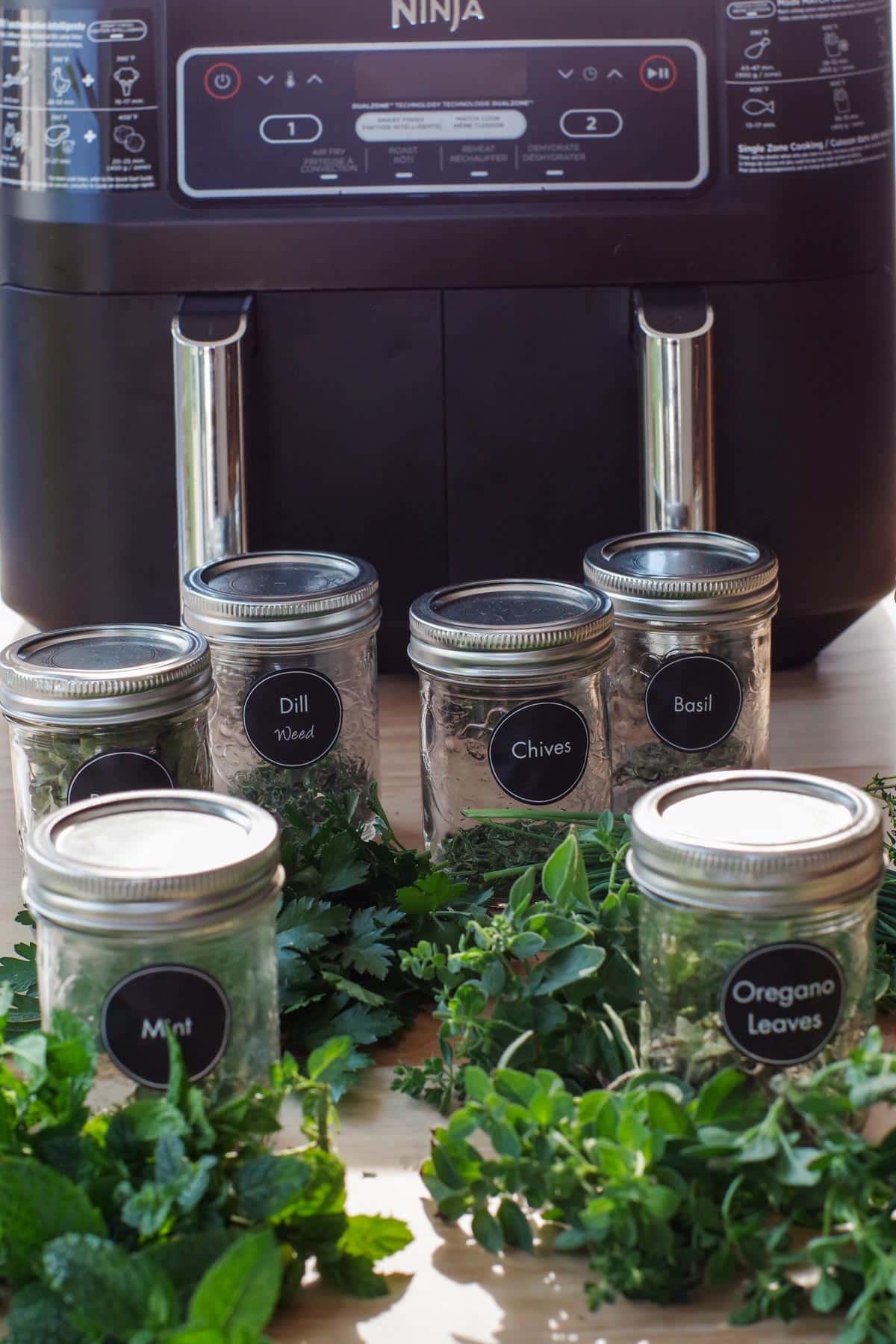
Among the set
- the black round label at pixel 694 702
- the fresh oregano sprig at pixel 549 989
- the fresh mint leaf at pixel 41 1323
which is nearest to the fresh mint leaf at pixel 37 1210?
the fresh mint leaf at pixel 41 1323

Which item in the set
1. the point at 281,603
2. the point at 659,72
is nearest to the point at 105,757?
the point at 281,603

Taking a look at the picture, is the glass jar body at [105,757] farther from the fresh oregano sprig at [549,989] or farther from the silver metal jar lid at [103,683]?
the fresh oregano sprig at [549,989]

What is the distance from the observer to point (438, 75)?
0.94 metres

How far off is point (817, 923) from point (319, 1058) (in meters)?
0.15

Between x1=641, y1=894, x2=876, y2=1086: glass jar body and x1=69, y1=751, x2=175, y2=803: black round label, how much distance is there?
0.22m

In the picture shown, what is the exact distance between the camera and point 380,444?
3.22 ft

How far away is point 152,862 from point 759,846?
0.18 metres

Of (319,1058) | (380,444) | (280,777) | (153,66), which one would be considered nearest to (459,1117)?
(319,1058)

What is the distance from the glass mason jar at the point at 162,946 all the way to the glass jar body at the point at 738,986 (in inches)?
4.8

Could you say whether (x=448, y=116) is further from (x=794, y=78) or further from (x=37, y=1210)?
(x=37, y=1210)

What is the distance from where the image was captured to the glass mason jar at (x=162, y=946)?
0.52m

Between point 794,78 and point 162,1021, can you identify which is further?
point 794,78

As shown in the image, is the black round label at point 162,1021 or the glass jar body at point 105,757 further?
the glass jar body at point 105,757

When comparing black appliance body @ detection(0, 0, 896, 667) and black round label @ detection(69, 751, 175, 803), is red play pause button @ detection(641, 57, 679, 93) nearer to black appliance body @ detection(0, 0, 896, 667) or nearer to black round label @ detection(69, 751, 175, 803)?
black appliance body @ detection(0, 0, 896, 667)
